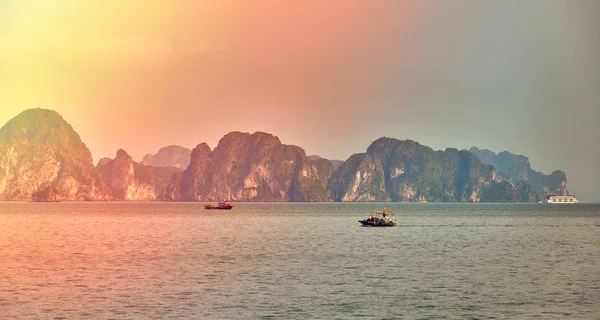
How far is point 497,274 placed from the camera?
2766 inches

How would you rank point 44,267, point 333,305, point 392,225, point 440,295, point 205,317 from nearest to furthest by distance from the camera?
point 205,317 → point 333,305 → point 440,295 → point 44,267 → point 392,225

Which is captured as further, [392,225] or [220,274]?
[392,225]

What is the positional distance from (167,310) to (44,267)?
99.8ft

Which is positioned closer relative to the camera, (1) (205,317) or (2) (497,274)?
(1) (205,317)

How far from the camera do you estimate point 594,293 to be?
57.3m

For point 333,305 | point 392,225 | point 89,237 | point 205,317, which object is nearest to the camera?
point 205,317

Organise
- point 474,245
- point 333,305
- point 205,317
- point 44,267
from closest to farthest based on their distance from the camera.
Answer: point 205,317
point 333,305
point 44,267
point 474,245

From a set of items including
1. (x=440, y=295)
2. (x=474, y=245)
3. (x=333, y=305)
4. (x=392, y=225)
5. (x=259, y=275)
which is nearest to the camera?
(x=333, y=305)

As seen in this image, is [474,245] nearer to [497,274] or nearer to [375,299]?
[497,274]

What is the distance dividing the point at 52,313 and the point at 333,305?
729 inches

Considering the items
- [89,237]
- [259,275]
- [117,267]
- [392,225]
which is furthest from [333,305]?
[392,225]

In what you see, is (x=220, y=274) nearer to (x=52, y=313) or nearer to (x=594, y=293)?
(x=52, y=313)

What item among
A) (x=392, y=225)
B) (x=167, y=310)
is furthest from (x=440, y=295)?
(x=392, y=225)

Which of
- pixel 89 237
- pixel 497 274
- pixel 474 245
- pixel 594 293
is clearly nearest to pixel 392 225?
pixel 474 245
